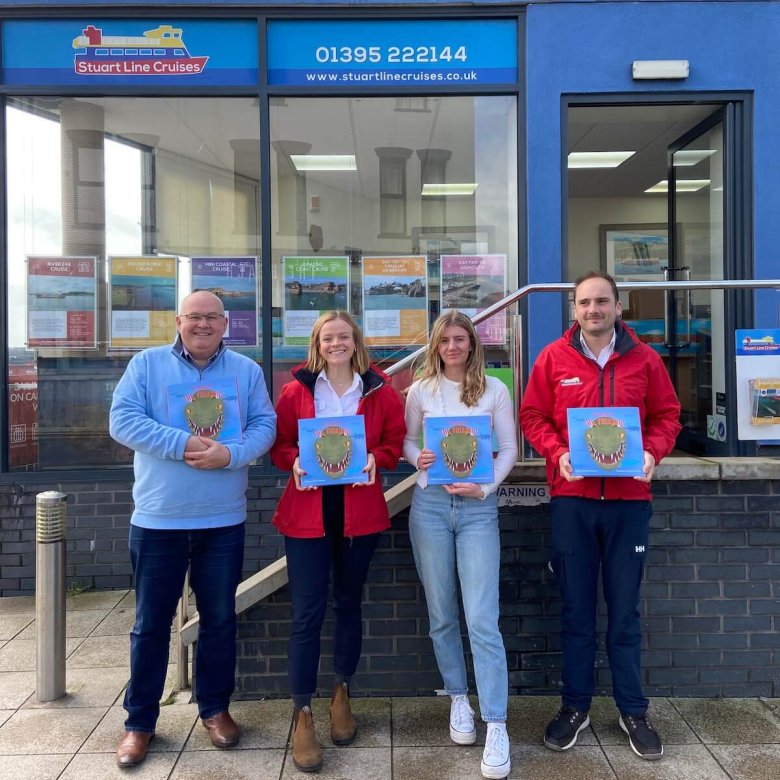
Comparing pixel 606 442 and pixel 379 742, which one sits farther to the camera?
pixel 379 742

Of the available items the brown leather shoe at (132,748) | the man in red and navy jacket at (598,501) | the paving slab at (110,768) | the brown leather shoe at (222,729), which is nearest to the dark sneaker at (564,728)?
the man in red and navy jacket at (598,501)

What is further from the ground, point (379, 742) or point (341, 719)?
point (341, 719)

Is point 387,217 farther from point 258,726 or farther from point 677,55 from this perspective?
point 258,726

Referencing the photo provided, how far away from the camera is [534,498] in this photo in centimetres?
368

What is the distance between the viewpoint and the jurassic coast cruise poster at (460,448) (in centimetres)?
302

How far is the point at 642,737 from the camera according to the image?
123 inches

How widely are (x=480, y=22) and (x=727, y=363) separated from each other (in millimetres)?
3040

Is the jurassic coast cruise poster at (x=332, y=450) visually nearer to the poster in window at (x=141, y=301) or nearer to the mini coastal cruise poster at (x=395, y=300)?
the mini coastal cruise poster at (x=395, y=300)

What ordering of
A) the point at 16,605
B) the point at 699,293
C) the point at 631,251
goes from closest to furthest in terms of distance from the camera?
the point at 16,605 → the point at 699,293 → the point at 631,251

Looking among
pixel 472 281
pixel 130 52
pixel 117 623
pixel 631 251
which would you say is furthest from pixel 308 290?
pixel 631 251

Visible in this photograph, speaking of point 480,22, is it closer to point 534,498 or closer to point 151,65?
point 151,65

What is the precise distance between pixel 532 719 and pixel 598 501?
115cm

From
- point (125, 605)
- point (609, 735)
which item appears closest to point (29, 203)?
point (125, 605)

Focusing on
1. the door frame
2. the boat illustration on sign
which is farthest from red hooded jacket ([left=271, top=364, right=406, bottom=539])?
the boat illustration on sign
